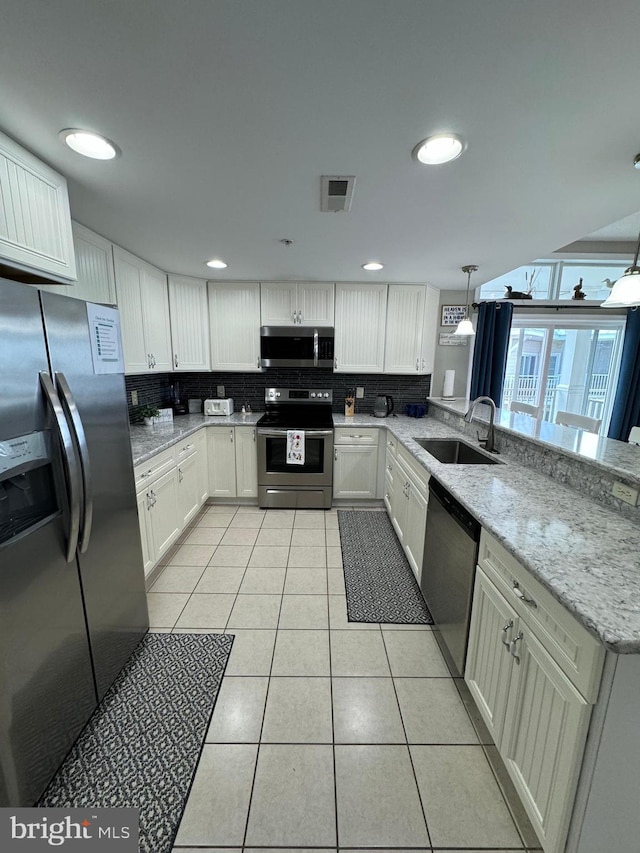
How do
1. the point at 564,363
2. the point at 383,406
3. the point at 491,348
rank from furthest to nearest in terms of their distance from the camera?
the point at 564,363 → the point at 491,348 → the point at 383,406

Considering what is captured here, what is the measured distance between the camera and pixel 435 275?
10.5 feet

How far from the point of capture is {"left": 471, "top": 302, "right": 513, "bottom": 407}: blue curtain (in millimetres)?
4020

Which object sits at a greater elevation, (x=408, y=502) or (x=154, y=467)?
(x=154, y=467)

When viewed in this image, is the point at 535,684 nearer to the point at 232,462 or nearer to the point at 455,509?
the point at 455,509

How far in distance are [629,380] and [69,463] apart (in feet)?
19.8

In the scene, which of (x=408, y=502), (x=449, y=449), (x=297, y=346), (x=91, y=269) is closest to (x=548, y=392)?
(x=449, y=449)

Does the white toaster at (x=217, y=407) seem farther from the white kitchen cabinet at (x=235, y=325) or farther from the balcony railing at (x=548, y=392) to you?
the balcony railing at (x=548, y=392)

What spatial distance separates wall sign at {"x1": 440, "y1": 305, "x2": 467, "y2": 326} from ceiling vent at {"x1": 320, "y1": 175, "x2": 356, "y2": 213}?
8.06ft

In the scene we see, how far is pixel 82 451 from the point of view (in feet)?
4.01

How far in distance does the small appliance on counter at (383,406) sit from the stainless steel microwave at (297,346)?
69 cm

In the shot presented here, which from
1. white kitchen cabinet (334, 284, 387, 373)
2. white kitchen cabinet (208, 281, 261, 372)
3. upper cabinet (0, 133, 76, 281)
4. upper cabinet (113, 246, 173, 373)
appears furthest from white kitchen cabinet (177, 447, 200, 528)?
white kitchen cabinet (334, 284, 387, 373)

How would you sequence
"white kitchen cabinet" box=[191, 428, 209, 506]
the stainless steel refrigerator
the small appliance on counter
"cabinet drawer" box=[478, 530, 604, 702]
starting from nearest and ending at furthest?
"cabinet drawer" box=[478, 530, 604, 702] < the stainless steel refrigerator < "white kitchen cabinet" box=[191, 428, 209, 506] < the small appliance on counter

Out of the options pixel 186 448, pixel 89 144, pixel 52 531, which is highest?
pixel 89 144

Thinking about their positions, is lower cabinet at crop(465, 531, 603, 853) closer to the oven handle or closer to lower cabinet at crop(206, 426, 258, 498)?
the oven handle
